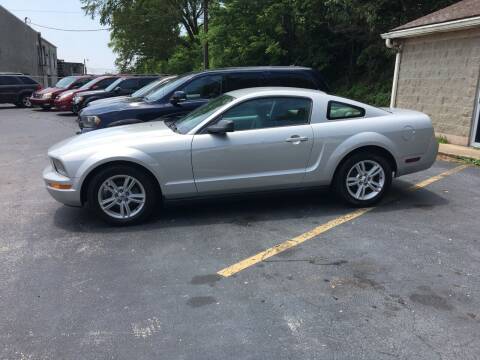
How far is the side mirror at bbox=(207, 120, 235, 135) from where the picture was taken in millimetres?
5031

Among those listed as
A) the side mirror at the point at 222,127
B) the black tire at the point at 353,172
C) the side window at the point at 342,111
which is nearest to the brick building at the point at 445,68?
the black tire at the point at 353,172

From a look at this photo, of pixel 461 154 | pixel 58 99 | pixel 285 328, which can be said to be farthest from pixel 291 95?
pixel 58 99

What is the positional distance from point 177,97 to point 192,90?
1.23 feet

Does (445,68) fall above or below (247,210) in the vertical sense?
above

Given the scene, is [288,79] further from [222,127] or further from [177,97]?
[222,127]

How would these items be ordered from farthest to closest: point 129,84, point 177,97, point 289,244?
point 129,84 < point 177,97 < point 289,244

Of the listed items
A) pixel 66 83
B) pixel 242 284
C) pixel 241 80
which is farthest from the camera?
pixel 66 83

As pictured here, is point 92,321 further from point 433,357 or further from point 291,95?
point 291,95

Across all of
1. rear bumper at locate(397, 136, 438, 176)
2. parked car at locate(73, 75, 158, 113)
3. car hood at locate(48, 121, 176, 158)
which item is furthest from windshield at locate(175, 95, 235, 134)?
parked car at locate(73, 75, 158, 113)

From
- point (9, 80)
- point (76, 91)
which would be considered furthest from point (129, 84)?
point (9, 80)

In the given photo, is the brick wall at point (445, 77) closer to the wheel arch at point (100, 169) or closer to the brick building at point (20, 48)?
the wheel arch at point (100, 169)

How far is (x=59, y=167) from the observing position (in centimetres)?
507

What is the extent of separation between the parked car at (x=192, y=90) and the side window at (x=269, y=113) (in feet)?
10.1

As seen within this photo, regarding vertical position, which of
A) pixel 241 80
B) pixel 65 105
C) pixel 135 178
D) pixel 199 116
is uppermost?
pixel 241 80
